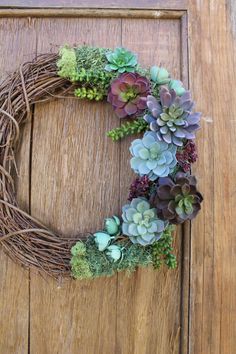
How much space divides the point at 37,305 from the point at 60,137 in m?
0.45

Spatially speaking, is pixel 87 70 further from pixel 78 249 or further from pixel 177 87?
pixel 78 249

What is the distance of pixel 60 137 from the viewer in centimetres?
109

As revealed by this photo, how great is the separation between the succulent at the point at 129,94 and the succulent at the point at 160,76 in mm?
44

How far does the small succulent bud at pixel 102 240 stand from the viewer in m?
0.95

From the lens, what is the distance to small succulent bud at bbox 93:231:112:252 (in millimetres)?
949

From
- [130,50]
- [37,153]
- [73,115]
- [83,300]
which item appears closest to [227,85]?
[130,50]

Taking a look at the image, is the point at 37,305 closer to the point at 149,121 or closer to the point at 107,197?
the point at 107,197

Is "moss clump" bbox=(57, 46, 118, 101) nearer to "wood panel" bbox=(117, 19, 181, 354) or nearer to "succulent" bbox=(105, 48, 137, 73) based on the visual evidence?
"succulent" bbox=(105, 48, 137, 73)

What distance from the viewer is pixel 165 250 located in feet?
3.29

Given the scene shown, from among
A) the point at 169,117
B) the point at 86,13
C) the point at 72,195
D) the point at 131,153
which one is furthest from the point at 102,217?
the point at 86,13

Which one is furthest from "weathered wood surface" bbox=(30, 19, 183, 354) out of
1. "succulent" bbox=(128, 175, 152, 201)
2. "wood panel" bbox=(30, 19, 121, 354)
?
"succulent" bbox=(128, 175, 152, 201)

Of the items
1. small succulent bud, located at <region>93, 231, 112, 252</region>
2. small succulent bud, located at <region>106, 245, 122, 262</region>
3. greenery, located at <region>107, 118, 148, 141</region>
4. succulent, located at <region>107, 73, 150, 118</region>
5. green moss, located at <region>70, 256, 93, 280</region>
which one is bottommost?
green moss, located at <region>70, 256, 93, 280</region>

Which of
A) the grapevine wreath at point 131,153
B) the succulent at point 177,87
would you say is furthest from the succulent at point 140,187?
the succulent at point 177,87

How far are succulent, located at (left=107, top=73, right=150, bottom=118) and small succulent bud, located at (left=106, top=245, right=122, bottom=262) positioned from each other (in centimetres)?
32
